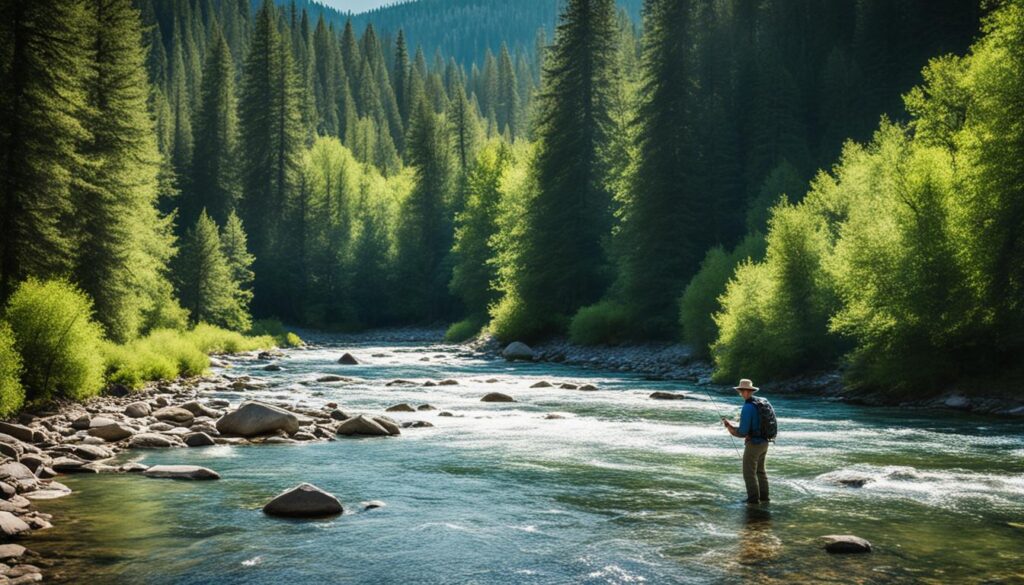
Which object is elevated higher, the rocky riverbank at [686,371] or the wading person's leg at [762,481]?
the rocky riverbank at [686,371]

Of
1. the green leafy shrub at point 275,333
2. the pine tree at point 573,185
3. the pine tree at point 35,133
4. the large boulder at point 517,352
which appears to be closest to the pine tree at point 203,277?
the green leafy shrub at point 275,333

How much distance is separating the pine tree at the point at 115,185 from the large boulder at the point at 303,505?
17.4 metres

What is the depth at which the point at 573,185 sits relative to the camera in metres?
48.5

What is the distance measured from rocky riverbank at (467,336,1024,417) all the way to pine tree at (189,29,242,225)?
33622 mm

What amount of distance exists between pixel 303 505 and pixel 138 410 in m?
10.7

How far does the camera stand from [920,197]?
25234mm

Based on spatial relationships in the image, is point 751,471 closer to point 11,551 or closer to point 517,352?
point 11,551

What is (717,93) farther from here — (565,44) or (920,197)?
(920,197)

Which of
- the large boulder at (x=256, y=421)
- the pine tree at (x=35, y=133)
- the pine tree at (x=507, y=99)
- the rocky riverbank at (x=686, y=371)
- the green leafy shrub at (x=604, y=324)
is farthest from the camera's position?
the pine tree at (x=507, y=99)

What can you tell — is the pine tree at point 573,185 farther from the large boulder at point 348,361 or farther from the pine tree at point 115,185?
the pine tree at point 115,185

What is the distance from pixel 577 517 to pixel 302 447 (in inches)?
323

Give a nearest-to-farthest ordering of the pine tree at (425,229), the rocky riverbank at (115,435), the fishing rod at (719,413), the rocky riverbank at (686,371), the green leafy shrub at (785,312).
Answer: the rocky riverbank at (115,435)
the fishing rod at (719,413)
the rocky riverbank at (686,371)
the green leafy shrub at (785,312)
the pine tree at (425,229)

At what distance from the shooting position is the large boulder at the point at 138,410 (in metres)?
20.7

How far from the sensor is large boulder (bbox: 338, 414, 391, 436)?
66.3ft
